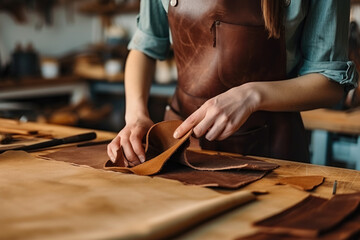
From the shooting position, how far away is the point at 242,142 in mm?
1498

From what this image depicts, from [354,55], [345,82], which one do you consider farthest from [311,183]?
[354,55]

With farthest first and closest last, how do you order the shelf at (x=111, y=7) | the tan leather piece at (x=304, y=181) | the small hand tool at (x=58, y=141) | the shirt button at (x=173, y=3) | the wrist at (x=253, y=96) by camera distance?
1. the shelf at (x=111, y=7)
2. the shirt button at (x=173, y=3)
3. the small hand tool at (x=58, y=141)
4. the wrist at (x=253, y=96)
5. the tan leather piece at (x=304, y=181)

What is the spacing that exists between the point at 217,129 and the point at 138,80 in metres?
0.55

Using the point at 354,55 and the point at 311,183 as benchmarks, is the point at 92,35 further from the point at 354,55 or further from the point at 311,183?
the point at 311,183

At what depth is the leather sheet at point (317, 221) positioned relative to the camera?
0.72 metres

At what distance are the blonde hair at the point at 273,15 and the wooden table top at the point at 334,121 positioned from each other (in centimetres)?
144

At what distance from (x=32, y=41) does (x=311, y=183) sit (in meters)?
3.85

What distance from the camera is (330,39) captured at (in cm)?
139

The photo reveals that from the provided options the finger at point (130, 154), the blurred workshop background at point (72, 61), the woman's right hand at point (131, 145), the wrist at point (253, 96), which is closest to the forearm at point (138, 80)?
the woman's right hand at point (131, 145)

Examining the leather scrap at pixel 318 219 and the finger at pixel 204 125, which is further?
the finger at pixel 204 125

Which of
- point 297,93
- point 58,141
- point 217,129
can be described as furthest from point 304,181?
point 58,141

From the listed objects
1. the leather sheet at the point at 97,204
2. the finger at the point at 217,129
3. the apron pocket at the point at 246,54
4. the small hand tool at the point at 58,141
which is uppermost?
the apron pocket at the point at 246,54

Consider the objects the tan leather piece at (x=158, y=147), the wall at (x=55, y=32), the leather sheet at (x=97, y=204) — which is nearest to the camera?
the leather sheet at (x=97, y=204)

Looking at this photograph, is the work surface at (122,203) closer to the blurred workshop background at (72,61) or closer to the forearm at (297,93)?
the forearm at (297,93)
